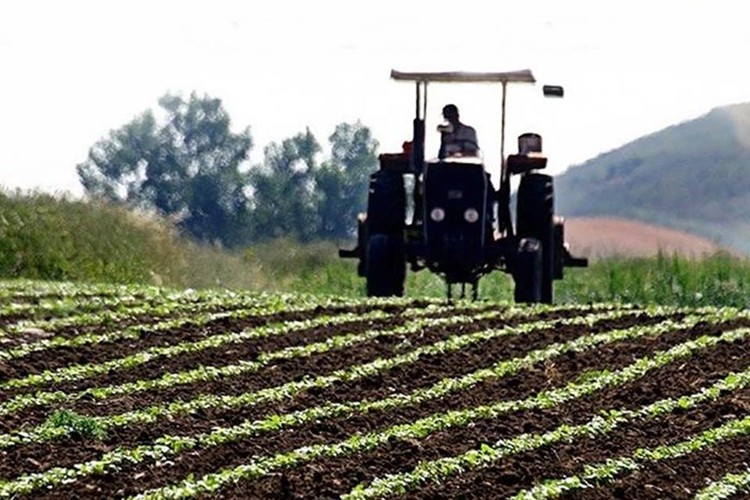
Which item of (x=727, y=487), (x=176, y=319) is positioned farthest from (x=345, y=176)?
(x=727, y=487)

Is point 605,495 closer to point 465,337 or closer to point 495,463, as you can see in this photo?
point 495,463

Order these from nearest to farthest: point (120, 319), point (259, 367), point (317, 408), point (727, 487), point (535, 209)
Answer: point (727, 487)
point (317, 408)
point (259, 367)
point (120, 319)
point (535, 209)

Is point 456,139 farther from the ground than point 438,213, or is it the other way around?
point 456,139

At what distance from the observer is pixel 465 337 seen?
38.0 ft

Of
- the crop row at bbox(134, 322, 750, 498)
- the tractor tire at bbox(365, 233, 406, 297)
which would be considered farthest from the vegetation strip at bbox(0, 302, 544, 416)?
the tractor tire at bbox(365, 233, 406, 297)

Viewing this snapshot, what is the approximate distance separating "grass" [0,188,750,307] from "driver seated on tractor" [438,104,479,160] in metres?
3.60

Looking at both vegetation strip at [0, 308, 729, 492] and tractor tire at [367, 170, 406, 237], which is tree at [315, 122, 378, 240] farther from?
vegetation strip at [0, 308, 729, 492]

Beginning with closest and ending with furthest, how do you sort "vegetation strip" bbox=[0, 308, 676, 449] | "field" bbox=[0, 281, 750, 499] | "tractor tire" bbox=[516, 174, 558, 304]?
"field" bbox=[0, 281, 750, 499]
"vegetation strip" bbox=[0, 308, 676, 449]
"tractor tire" bbox=[516, 174, 558, 304]

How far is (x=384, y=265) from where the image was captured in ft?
50.0

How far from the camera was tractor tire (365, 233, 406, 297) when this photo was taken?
Result: 50.0ft

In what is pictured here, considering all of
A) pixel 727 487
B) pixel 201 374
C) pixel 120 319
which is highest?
pixel 120 319

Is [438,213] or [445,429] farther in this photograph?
[438,213]

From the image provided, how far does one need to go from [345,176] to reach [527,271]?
904 inches

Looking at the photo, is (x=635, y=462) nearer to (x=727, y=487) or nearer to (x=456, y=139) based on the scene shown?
(x=727, y=487)
